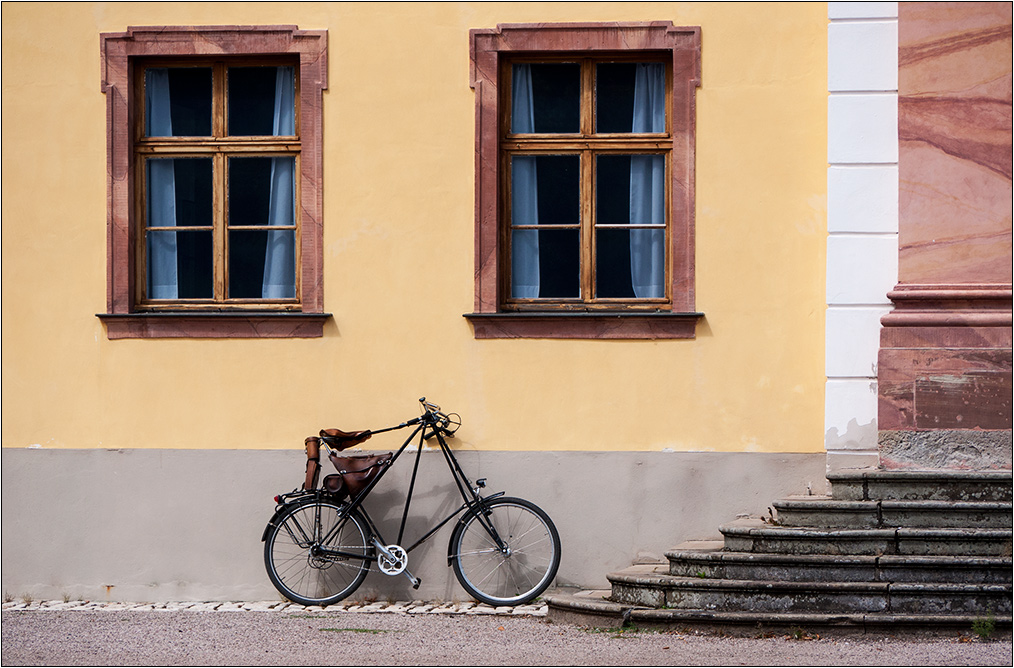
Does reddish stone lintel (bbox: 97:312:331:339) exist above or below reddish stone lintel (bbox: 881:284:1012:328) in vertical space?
below

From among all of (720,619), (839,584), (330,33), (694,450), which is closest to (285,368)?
(330,33)

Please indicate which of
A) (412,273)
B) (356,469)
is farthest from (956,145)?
(356,469)

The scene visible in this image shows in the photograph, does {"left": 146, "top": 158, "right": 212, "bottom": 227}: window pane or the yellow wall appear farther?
{"left": 146, "top": 158, "right": 212, "bottom": 227}: window pane

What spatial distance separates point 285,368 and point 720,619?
3224 mm

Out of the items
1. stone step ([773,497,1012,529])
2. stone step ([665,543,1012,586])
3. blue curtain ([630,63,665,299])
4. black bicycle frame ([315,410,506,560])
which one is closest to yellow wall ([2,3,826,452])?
black bicycle frame ([315,410,506,560])

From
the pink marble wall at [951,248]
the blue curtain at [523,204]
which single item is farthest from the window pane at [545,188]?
the pink marble wall at [951,248]

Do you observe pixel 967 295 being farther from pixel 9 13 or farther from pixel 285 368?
pixel 9 13

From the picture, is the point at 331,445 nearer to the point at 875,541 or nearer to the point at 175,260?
the point at 175,260

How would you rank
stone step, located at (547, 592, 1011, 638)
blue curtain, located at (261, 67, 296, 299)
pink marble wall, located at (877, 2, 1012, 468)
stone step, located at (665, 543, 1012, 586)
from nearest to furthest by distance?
stone step, located at (547, 592, 1011, 638)
stone step, located at (665, 543, 1012, 586)
pink marble wall, located at (877, 2, 1012, 468)
blue curtain, located at (261, 67, 296, 299)

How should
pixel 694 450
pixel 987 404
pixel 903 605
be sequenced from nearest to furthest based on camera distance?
pixel 903 605 → pixel 987 404 → pixel 694 450

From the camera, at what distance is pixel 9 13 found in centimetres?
780

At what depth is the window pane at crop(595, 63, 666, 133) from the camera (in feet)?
25.3

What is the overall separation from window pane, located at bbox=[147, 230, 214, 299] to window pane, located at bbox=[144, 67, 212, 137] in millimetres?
696

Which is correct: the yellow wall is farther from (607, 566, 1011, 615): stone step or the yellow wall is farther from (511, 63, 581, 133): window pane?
(607, 566, 1011, 615): stone step
